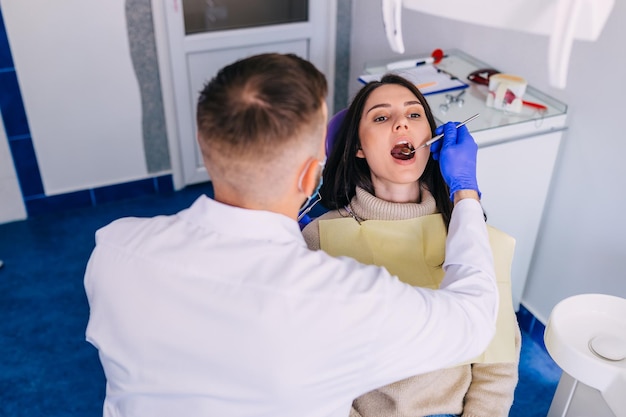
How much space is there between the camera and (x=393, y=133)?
58.0 inches

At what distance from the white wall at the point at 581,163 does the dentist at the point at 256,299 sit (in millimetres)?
1071

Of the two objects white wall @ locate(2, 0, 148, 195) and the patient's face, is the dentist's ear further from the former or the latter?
white wall @ locate(2, 0, 148, 195)

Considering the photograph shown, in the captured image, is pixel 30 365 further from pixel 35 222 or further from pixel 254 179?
pixel 254 179

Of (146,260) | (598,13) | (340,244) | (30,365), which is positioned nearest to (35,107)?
(30,365)

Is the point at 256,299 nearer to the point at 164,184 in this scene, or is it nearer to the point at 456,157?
the point at 456,157

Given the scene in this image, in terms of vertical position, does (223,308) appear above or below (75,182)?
above

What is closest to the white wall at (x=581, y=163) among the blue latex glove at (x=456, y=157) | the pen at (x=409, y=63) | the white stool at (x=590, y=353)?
the pen at (x=409, y=63)

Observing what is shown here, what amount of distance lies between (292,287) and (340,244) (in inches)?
23.6

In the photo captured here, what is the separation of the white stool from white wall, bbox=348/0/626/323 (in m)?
0.53

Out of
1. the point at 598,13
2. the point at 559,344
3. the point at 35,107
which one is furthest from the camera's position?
the point at 35,107

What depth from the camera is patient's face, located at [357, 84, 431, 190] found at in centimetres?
147

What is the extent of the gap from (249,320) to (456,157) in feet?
2.24

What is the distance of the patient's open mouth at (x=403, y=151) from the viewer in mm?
1478

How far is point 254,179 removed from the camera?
968 mm
